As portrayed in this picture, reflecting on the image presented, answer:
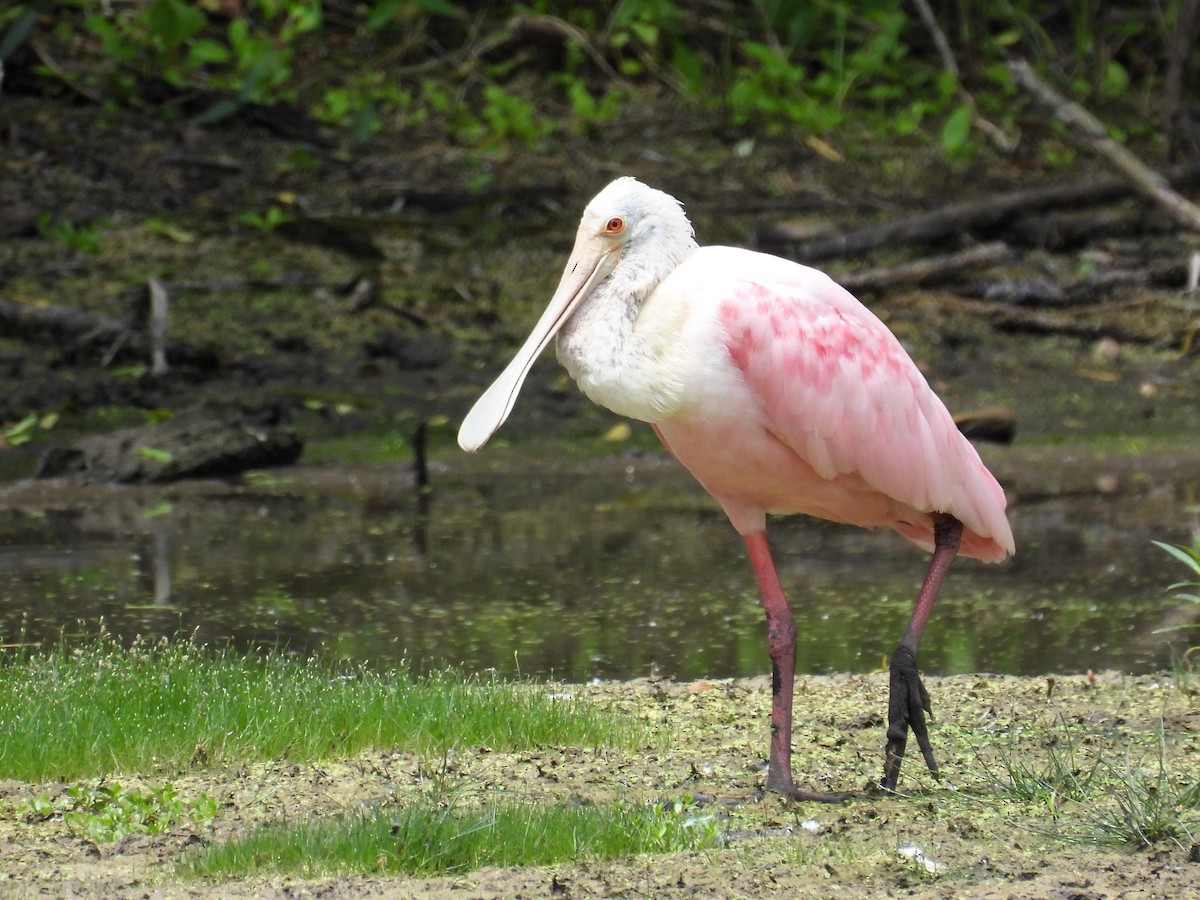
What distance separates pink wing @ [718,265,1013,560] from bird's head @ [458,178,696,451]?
0.21m

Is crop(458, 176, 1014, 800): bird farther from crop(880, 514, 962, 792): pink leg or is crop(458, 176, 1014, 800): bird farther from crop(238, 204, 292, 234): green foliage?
crop(238, 204, 292, 234): green foliage

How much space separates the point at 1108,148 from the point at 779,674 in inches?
319

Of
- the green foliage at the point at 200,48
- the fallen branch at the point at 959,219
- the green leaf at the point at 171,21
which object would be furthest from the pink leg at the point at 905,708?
the green leaf at the point at 171,21

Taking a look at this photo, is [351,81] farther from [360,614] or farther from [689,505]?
[360,614]

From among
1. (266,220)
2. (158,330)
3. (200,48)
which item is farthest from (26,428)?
(200,48)

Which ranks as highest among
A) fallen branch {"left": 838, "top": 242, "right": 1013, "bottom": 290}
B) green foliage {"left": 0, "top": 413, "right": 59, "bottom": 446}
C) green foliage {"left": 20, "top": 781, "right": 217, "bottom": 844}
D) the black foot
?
fallen branch {"left": 838, "top": 242, "right": 1013, "bottom": 290}

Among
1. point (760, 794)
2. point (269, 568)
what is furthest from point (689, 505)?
point (760, 794)

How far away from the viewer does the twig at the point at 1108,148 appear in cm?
1191

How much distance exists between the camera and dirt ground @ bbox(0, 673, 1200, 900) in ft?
11.6

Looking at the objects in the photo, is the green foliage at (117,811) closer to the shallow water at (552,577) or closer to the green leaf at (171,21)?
the shallow water at (552,577)

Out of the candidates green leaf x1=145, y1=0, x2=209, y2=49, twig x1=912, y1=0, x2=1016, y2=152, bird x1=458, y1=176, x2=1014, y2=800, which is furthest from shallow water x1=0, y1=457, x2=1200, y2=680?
twig x1=912, y1=0, x2=1016, y2=152

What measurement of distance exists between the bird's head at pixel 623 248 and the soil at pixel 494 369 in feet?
3.83

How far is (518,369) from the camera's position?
16.7ft

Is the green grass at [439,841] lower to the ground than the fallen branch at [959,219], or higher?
lower
